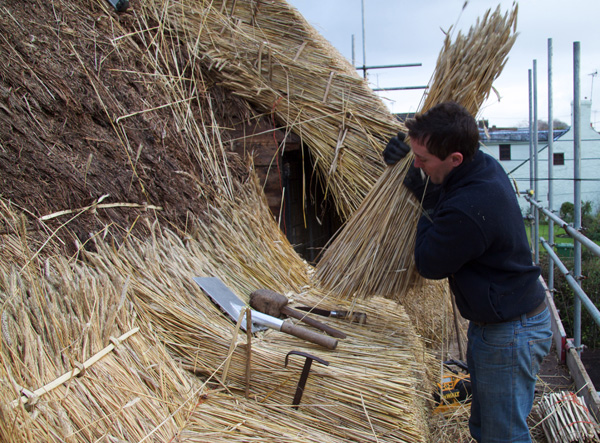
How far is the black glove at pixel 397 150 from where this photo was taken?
7.36 feet

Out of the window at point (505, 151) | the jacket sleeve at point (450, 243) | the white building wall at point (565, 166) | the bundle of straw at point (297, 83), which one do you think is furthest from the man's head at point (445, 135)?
the window at point (505, 151)

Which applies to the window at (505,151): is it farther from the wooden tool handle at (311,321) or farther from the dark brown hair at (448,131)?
the dark brown hair at (448,131)

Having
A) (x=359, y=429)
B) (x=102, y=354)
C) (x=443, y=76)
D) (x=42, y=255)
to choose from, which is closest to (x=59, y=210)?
(x=42, y=255)

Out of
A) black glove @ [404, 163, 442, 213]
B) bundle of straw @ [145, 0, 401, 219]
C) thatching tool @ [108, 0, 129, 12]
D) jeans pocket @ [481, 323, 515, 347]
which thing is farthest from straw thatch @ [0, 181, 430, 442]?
thatching tool @ [108, 0, 129, 12]

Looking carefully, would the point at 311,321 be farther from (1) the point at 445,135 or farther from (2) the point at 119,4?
(2) the point at 119,4

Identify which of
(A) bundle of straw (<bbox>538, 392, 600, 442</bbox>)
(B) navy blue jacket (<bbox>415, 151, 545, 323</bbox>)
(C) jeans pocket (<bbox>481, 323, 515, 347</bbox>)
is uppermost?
(B) navy blue jacket (<bbox>415, 151, 545, 323</bbox>)

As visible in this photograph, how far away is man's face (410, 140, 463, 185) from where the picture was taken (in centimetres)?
174

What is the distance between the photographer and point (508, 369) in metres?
1.77

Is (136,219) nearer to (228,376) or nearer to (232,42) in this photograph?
(228,376)

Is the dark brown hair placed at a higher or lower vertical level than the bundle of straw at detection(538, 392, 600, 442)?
higher

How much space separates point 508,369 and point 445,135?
872 millimetres

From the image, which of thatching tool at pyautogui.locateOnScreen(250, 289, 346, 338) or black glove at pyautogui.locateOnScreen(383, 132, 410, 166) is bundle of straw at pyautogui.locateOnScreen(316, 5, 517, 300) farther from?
thatching tool at pyautogui.locateOnScreen(250, 289, 346, 338)

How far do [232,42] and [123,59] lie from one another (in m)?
0.88

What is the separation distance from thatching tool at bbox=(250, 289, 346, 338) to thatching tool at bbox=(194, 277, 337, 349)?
8 centimetres
